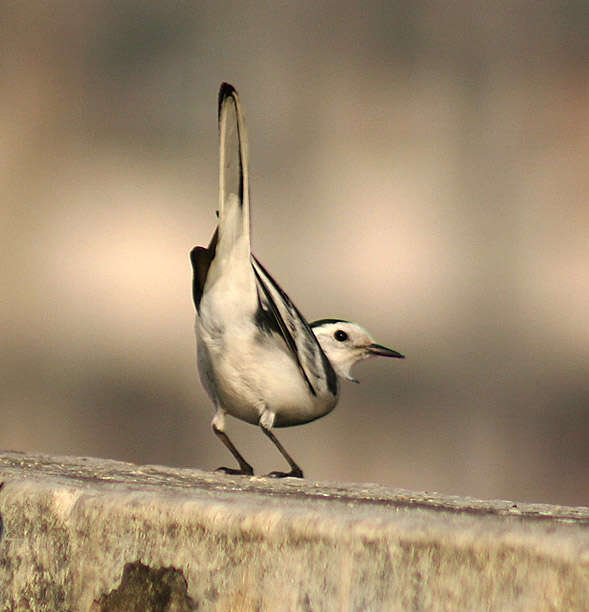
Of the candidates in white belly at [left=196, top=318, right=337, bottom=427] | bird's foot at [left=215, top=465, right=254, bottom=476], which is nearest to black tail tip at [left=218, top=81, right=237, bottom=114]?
white belly at [left=196, top=318, right=337, bottom=427]

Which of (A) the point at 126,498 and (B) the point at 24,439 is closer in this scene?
(A) the point at 126,498

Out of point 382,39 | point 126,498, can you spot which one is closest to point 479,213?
point 382,39

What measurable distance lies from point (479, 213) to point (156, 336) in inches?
47.6

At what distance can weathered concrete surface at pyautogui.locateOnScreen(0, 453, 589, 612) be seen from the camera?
104 cm

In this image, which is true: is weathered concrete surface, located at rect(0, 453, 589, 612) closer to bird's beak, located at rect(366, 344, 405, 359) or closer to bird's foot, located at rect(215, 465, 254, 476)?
bird's foot, located at rect(215, 465, 254, 476)

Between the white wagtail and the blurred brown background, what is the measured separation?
225 cm

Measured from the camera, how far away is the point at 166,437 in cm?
466

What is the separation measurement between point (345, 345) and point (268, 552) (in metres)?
1.60

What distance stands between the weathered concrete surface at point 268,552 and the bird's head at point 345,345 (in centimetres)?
133

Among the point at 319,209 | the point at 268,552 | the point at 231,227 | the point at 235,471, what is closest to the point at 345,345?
the point at 231,227

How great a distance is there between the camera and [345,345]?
272 centimetres

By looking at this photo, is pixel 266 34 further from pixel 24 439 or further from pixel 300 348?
pixel 300 348

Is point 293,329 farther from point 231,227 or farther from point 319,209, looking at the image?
point 319,209

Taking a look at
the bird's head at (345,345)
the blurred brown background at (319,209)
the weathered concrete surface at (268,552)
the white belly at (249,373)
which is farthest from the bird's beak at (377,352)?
the blurred brown background at (319,209)
